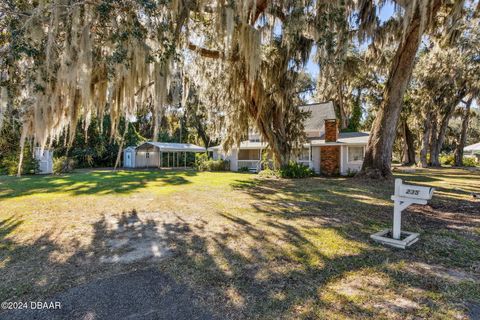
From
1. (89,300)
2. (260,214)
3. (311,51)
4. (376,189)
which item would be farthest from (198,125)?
(89,300)

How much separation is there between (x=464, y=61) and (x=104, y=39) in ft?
71.6

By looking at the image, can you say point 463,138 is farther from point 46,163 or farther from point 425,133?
point 46,163

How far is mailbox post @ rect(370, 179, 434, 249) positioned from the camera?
395cm

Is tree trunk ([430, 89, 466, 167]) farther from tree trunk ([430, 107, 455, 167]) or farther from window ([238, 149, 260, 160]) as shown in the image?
window ([238, 149, 260, 160])

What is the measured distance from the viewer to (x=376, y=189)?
9.56 m

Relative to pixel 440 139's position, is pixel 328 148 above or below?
below

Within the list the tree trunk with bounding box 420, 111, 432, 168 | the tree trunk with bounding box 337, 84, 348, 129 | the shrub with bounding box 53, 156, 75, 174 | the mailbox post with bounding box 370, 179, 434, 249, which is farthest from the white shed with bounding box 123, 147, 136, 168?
the tree trunk with bounding box 420, 111, 432, 168

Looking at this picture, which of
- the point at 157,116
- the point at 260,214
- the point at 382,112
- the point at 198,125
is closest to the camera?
the point at 157,116

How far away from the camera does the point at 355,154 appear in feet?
56.9

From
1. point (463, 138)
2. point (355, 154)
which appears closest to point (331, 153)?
point (355, 154)

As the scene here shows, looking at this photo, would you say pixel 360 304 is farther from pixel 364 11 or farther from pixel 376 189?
pixel 364 11

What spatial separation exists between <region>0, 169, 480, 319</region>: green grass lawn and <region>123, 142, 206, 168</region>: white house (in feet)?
57.6

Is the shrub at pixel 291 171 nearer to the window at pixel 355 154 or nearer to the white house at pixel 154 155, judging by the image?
the window at pixel 355 154

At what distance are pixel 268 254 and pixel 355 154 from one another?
50.2 ft
